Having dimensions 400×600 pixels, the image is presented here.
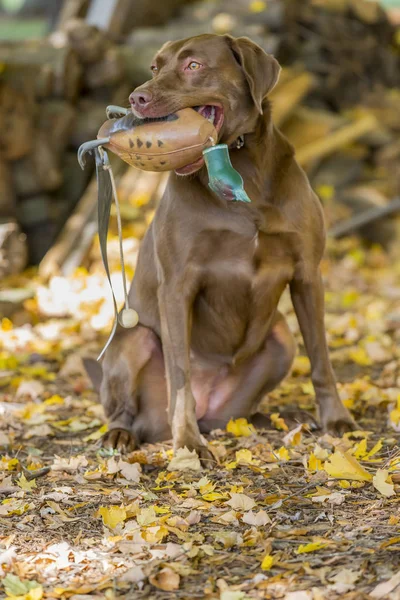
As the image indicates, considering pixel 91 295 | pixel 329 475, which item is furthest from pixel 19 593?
pixel 91 295

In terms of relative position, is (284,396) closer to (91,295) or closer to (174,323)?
(174,323)

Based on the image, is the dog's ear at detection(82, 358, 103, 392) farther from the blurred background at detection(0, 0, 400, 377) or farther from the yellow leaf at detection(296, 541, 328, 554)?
the yellow leaf at detection(296, 541, 328, 554)

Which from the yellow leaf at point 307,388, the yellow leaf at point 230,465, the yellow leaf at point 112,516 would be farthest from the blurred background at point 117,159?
the yellow leaf at point 112,516

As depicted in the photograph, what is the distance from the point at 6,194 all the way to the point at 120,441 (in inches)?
160

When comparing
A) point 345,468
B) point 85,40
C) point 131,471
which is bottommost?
point 131,471

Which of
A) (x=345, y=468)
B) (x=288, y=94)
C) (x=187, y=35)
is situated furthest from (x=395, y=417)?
(x=187, y=35)

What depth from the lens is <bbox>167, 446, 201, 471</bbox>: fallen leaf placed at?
3.46 metres

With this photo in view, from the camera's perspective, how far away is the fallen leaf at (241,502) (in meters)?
2.97

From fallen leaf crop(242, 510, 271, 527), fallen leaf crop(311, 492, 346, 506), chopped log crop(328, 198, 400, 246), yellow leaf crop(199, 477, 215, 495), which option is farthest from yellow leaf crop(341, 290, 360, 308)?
fallen leaf crop(242, 510, 271, 527)

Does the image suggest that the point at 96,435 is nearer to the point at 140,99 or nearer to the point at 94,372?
the point at 94,372

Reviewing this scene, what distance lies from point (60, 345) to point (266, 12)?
4714 mm

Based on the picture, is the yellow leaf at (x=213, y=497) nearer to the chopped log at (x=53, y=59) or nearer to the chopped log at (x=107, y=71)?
the chopped log at (x=53, y=59)

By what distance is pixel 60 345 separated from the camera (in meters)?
6.06

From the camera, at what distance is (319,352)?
397 cm
